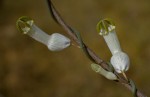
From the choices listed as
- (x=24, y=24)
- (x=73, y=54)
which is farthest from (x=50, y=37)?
(x=73, y=54)

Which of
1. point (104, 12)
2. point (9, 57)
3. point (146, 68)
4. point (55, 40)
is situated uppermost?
point (55, 40)

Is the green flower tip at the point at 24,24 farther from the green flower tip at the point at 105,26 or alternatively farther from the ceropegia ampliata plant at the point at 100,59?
the green flower tip at the point at 105,26

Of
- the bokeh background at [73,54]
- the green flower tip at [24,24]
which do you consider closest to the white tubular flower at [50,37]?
the green flower tip at [24,24]

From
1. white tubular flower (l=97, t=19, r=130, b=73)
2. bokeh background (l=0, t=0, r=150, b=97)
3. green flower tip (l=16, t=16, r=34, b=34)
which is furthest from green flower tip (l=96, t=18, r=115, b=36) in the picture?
bokeh background (l=0, t=0, r=150, b=97)

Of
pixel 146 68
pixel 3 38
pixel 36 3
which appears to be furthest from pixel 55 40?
pixel 36 3

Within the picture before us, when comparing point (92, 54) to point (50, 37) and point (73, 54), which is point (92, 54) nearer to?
point (50, 37)

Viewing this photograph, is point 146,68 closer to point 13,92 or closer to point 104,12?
point 104,12

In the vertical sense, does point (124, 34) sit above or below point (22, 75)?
below
